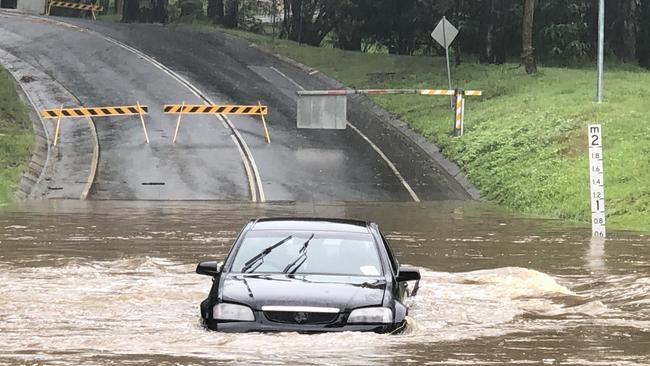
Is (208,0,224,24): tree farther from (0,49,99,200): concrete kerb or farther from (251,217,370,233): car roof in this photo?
(251,217,370,233): car roof

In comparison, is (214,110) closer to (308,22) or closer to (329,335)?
(329,335)

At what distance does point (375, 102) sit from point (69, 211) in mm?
20158

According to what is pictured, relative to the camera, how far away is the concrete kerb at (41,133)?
27781 millimetres

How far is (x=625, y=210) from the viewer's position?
78.7ft

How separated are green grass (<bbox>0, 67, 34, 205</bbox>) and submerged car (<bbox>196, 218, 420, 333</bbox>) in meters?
16.0

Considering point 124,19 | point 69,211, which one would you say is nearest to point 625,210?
point 69,211

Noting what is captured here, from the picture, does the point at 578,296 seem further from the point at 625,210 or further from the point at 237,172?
the point at 237,172

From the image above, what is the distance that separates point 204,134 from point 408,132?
688 centimetres

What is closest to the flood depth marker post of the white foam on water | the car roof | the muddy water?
the muddy water

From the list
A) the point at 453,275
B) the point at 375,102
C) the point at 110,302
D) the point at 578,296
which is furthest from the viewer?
the point at 375,102

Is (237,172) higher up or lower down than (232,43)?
lower down

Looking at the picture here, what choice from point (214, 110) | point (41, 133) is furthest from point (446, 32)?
point (41, 133)

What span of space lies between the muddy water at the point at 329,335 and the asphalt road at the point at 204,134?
159 inches

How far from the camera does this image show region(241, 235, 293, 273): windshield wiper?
10.6 metres
